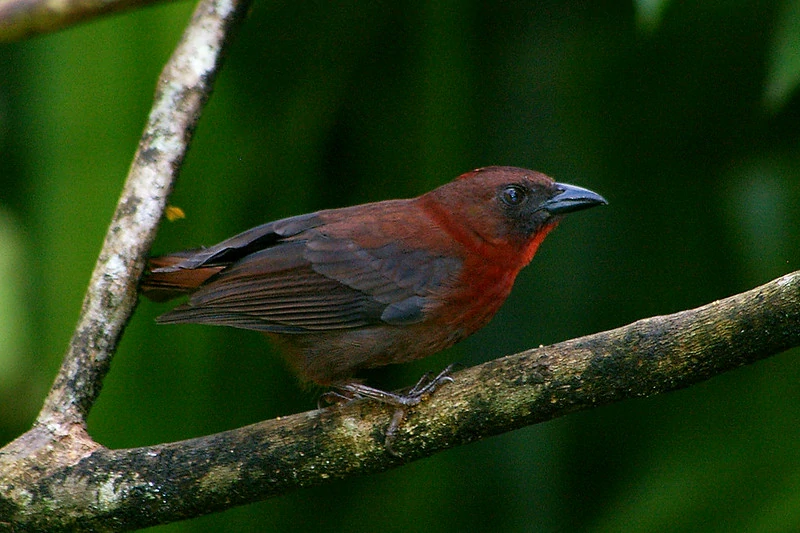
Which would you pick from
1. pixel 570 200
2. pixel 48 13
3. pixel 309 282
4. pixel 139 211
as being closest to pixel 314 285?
pixel 309 282

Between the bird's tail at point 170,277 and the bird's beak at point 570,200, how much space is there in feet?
3.96

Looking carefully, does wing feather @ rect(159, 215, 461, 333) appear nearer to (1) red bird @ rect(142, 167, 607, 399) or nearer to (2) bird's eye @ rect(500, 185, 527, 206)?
(1) red bird @ rect(142, 167, 607, 399)

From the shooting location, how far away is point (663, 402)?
13.0 feet

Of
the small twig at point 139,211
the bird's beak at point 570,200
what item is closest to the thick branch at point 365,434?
the small twig at point 139,211

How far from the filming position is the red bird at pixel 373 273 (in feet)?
10.2

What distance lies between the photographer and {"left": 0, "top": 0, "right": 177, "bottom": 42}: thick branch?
321 cm

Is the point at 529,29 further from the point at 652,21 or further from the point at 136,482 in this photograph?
the point at 136,482

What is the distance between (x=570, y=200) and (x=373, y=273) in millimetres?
757

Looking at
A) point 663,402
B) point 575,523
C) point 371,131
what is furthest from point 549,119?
point 575,523

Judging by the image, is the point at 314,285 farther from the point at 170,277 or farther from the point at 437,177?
the point at 437,177

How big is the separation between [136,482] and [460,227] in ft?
4.77

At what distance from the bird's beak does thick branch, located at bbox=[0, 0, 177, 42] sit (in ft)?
5.18

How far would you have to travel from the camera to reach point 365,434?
2.59 metres

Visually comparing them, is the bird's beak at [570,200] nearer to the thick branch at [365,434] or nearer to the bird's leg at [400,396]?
the bird's leg at [400,396]
